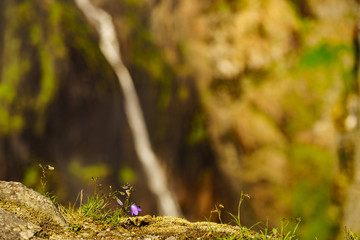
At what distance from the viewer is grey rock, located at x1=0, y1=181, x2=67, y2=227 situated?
2.40 meters

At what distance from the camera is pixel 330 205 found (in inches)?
189

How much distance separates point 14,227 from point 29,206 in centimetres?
32

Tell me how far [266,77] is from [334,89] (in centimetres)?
99

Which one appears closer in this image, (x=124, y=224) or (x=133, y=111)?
(x=124, y=224)

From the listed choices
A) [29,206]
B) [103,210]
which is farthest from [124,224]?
[29,206]

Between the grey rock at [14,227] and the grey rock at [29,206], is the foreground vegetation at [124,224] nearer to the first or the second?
the grey rock at [29,206]

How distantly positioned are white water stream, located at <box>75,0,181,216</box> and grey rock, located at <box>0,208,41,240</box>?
394cm

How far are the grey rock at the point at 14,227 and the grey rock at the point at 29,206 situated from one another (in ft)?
0.28

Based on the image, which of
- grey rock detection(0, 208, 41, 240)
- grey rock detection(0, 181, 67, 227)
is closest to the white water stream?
grey rock detection(0, 181, 67, 227)

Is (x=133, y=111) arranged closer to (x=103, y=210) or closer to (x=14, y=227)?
(x=103, y=210)

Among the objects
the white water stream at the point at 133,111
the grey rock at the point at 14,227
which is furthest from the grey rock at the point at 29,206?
the white water stream at the point at 133,111

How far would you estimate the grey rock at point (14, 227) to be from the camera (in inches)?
82.7

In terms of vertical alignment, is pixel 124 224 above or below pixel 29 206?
below

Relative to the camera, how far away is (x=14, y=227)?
2178 mm
